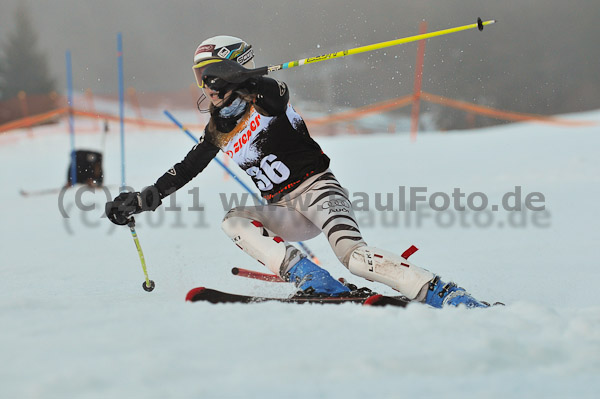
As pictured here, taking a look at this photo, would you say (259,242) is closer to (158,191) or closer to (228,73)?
(158,191)

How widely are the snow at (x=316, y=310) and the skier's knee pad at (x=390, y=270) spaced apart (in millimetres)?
412

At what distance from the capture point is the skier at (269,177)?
9.36ft

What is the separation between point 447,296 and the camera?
2.56m

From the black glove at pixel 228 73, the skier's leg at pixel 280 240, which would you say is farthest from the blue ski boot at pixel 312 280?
the black glove at pixel 228 73

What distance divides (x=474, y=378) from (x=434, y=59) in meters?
31.8

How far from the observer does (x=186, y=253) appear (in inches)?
209

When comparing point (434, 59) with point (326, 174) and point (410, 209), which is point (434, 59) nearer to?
point (410, 209)

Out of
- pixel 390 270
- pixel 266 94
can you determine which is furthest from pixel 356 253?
pixel 266 94

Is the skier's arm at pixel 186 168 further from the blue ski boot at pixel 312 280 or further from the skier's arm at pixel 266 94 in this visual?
the blue ski boot at pixel 312 280

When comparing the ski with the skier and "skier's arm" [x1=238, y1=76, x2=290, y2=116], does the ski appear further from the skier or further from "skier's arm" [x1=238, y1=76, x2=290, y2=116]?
"skier's arm" [x1=238, y1=76, x2=290, y2=116]

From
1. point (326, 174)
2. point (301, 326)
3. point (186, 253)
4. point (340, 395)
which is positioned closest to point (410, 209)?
point (186, 253)

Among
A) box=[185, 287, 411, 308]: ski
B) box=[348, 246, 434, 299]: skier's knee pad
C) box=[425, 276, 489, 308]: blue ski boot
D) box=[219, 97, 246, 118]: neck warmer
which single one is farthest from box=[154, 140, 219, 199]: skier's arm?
box=[425, 276, 489, 308]: blue ski boot

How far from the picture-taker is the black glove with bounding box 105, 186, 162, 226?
3166mm

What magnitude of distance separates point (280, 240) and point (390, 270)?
1.98 ft
